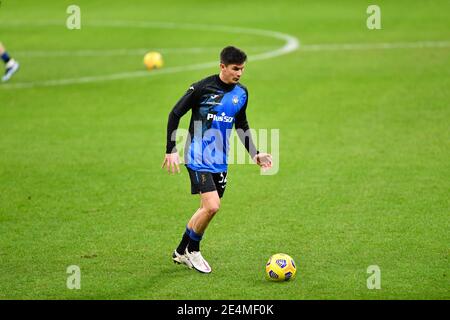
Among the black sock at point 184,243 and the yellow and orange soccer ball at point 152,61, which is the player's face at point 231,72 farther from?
the yellow and orange soccer ball at point 152,61

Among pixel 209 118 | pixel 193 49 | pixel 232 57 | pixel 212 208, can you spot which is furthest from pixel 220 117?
pixel 193 49

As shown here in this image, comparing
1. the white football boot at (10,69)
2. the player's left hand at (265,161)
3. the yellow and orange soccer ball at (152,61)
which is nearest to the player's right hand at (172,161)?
the player's left hand at (265,161)

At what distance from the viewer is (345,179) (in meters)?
14.5

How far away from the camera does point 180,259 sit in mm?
10547

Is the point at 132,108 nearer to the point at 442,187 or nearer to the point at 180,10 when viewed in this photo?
the point at 442,187

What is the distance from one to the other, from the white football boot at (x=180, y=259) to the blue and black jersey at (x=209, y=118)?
1110 millimetres

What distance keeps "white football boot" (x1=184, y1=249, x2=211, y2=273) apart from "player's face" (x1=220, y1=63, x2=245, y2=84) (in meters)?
2.11

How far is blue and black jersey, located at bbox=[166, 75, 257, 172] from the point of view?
33.4 ft

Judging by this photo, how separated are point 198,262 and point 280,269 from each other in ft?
3.59

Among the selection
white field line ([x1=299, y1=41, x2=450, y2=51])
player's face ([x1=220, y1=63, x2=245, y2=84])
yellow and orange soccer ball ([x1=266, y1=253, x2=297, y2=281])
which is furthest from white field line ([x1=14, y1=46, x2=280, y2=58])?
yellow and orange soccer ball ([x1=266, y1=253, x2=297, y2=281])

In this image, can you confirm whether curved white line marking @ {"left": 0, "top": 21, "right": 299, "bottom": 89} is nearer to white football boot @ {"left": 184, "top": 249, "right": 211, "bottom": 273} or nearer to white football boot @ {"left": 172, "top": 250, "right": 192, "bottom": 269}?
white football boot @ {"left": 172, "top": 250, "right": 192, "bottom": 269}

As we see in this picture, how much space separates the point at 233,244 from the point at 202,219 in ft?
4.17

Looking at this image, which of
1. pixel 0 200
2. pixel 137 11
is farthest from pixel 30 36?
pixel 0 200

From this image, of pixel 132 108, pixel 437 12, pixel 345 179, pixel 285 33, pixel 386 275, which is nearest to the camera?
pixel 386 275
